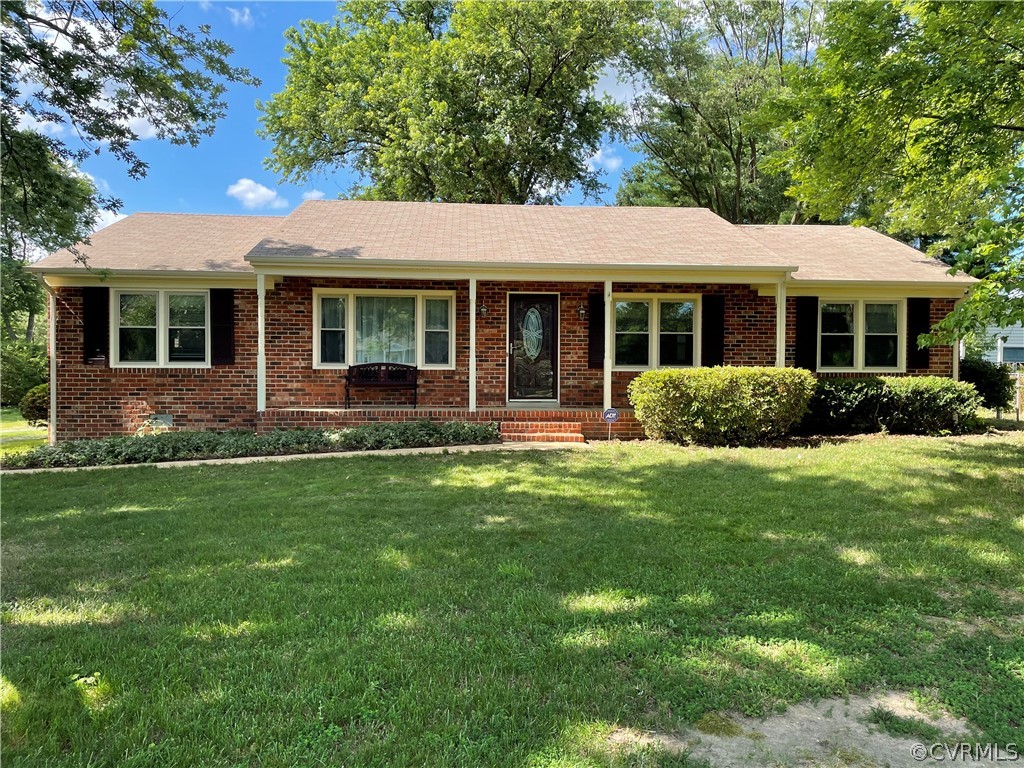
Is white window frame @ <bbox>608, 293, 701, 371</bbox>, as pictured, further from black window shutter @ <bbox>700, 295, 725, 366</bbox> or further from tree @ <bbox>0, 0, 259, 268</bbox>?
tree @ <bbox>0, 0, 259, 268</bbox>

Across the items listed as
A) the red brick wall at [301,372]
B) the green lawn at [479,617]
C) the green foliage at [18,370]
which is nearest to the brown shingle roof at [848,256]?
the red brick wall at [301,372]

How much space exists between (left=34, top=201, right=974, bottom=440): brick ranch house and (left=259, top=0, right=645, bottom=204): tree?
29.8 feet

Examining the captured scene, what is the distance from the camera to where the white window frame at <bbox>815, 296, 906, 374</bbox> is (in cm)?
1135

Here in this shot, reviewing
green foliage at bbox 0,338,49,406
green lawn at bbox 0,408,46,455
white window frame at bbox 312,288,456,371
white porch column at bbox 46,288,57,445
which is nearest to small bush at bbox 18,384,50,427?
green lawn at bbox 0,408,46,455

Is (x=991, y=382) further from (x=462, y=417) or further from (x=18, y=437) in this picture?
(x=18, y=437)

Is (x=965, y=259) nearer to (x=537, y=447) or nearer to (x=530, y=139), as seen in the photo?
(x=537, y=447)

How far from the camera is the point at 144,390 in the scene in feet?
33.8

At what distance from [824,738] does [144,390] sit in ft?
37.4

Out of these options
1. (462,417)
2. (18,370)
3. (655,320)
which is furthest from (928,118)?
(18,370)

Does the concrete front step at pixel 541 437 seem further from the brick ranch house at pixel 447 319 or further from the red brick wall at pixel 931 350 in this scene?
the red brick wall at pixel 931 350

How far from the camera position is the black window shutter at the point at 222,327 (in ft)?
34.0
